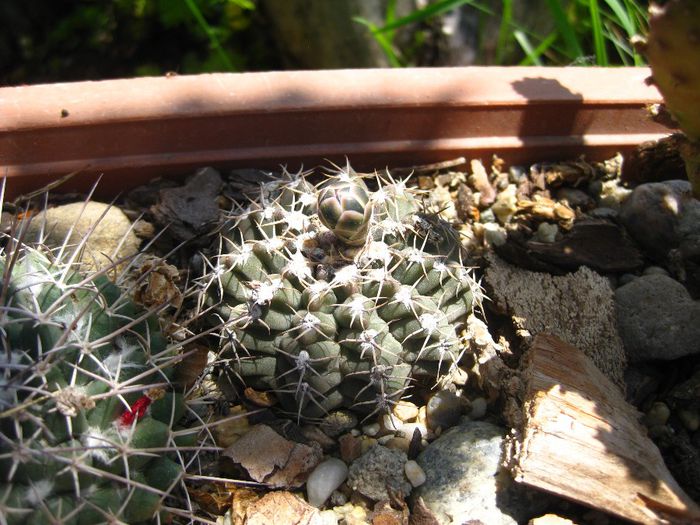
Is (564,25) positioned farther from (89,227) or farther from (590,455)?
(89,227)

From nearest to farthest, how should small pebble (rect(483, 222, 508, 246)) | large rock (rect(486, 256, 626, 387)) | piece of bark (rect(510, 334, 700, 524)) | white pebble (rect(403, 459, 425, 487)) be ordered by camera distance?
piece of bark (rect(510, 334, 700, 524)) < white pebble (rect(403, 459, 425, 487)) < large rock (rect(486, 256, 626, 387)) < small pebble (rect(483, 222, 508, 246))

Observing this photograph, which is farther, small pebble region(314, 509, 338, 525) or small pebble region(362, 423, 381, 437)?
small pebble region(362, 423, 381, 437)

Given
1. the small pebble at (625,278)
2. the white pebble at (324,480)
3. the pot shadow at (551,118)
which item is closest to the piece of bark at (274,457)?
the white pebble at (324,480)

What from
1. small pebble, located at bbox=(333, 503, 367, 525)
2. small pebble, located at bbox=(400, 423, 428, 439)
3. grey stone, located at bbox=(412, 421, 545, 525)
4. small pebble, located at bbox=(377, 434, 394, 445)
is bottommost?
small pebble, located at bbox=(333, 503, 367, 525)

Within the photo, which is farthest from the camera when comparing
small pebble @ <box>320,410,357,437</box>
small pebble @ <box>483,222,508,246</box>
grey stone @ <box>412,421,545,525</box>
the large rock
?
small pebble @ <box>483,222,508,246</box>

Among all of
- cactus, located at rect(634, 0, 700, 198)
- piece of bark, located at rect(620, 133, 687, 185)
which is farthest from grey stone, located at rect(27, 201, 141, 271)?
piece of bark, located at rect(620, 133, 687, 185)

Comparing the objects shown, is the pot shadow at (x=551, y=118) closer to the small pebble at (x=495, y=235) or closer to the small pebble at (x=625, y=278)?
the small pebble at (x=495, y=235)

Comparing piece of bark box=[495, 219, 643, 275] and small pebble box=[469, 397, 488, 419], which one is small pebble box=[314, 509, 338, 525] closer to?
small pebble box=[469, 397, 488, 419]
